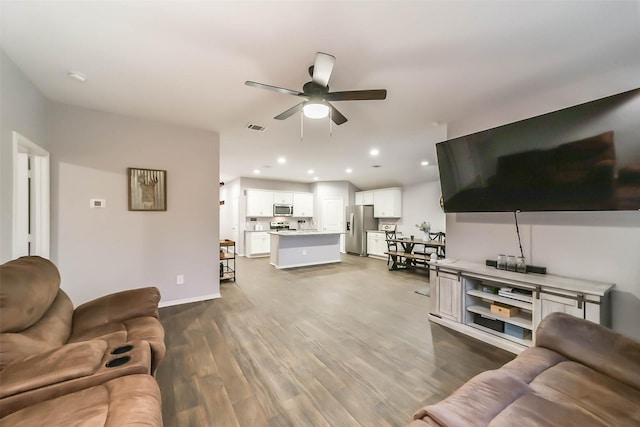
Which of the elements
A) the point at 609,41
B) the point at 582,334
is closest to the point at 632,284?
the point at 582,334

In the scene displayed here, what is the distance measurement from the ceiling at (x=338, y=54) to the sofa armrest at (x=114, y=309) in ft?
6.49

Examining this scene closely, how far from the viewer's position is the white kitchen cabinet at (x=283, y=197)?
27.1 ft

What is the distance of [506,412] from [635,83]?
112 inches

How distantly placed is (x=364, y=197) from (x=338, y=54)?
6.70 m

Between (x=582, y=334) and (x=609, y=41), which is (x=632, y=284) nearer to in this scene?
(x=582, y=334)

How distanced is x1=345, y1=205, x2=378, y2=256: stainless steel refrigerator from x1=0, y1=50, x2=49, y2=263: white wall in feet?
23.0

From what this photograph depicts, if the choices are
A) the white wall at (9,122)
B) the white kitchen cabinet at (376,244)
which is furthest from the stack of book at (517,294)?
the white kitchen cabinet at (376,244)

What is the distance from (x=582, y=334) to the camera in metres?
1.55

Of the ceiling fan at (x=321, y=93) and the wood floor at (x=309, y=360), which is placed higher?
the ceiling fan at (x=321, y=93)

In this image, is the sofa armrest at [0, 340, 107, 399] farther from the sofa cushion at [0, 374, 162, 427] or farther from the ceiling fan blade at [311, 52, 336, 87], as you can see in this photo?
the ceiling fan blade at [311, 52, 336, 87]

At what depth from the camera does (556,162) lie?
90.0 inches

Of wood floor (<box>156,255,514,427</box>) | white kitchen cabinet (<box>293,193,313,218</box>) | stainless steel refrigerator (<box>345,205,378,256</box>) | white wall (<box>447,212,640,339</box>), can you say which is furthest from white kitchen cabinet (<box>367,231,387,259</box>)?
white wall (<box>447,212,640,339</box>)

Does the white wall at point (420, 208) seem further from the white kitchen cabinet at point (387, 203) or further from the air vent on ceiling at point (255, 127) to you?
the air vent on ceiling at point (255, 127)

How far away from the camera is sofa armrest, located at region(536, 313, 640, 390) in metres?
1.34
